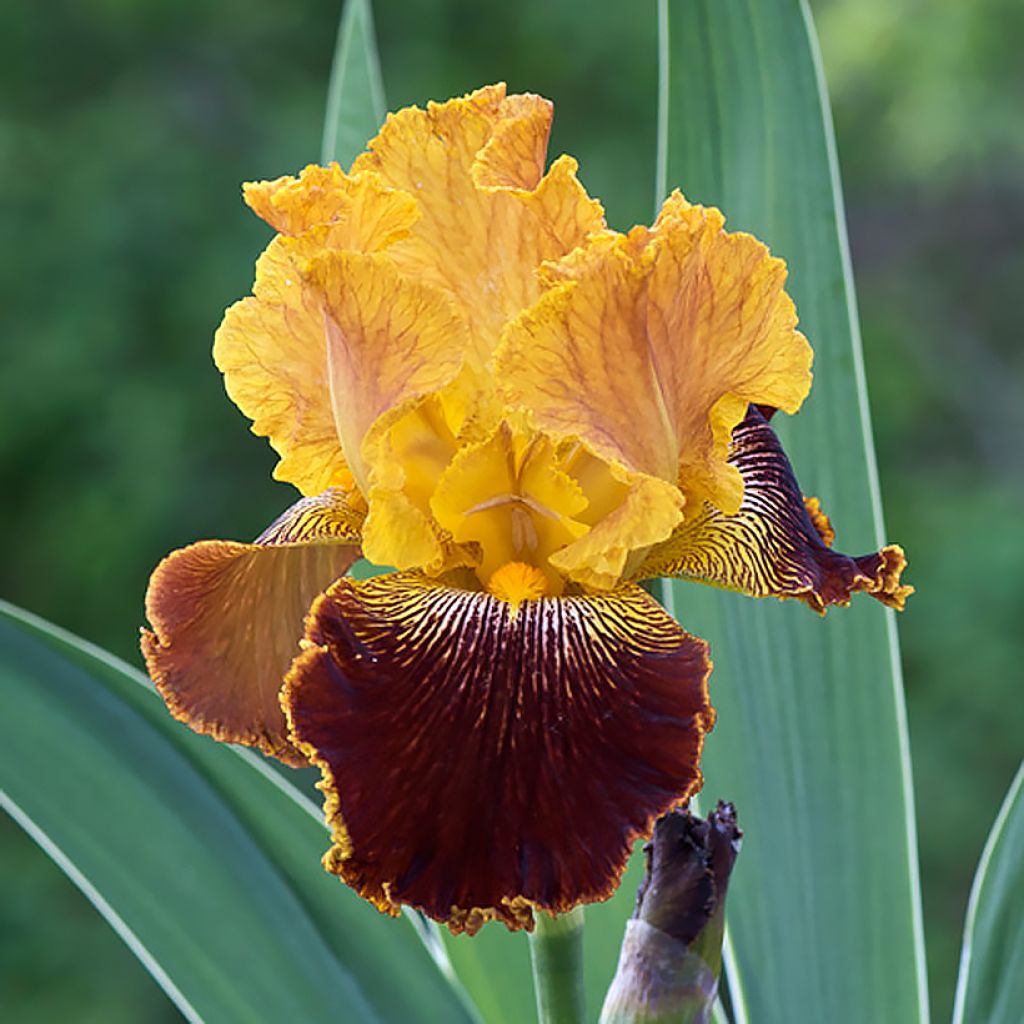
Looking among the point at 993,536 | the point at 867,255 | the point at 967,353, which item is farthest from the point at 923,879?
the point at 867,255

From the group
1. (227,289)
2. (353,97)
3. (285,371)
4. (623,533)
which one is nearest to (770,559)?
(623,533)

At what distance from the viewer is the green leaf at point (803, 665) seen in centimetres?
68

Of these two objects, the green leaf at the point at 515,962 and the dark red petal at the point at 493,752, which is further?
the green leaf at the point at 515,962

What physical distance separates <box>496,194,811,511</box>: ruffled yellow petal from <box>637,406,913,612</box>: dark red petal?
0.08ft

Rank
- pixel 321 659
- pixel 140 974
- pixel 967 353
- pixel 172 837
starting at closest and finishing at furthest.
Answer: pixel 321 659 → pixel 172 837 → pixel 140 974 → pixel 967 353

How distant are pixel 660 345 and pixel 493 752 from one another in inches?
5.5

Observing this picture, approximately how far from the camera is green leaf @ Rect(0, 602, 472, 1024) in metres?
0.58

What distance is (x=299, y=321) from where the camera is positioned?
504 millimetres

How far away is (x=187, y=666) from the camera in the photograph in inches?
20.7

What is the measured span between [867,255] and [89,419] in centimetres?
140

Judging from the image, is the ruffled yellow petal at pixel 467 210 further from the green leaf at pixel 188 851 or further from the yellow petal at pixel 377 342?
the green leaf at pixel 188 851

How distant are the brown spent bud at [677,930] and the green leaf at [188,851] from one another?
0.15 metres

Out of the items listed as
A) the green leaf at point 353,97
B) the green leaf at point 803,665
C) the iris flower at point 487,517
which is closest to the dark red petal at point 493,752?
the iris flower at point 487,517

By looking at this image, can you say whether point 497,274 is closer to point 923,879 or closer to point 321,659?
point 321,659
